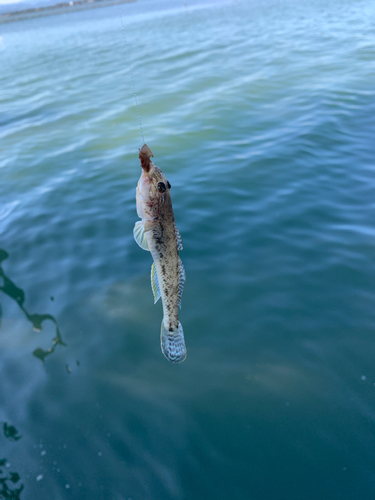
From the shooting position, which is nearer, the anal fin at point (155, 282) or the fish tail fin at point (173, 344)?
the anal fin at point (155, 282)

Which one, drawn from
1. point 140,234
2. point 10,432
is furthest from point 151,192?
point 10,432

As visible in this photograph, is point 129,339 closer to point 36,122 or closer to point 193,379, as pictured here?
point 193,379

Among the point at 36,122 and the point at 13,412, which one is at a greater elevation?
the point at 36,122

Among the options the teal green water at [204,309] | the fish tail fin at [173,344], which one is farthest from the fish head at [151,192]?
the teal green water at [204,309]

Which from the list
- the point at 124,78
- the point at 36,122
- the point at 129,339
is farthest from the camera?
the point at 124,78

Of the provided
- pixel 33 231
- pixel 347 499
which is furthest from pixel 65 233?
pixel 347 499

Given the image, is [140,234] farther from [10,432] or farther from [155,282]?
[10,432]

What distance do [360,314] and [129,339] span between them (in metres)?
3.91

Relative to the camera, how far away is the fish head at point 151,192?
11.8 ft

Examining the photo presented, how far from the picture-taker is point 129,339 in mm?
6562

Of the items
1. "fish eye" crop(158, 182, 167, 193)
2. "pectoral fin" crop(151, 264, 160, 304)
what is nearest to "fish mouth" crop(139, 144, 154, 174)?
"fish eye" crop(158, 182, 167, 193)

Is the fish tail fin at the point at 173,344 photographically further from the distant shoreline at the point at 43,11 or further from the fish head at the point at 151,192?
the distant shoreline at the point at 43,11

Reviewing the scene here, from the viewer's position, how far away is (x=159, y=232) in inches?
150

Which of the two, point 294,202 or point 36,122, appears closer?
point 294,202
